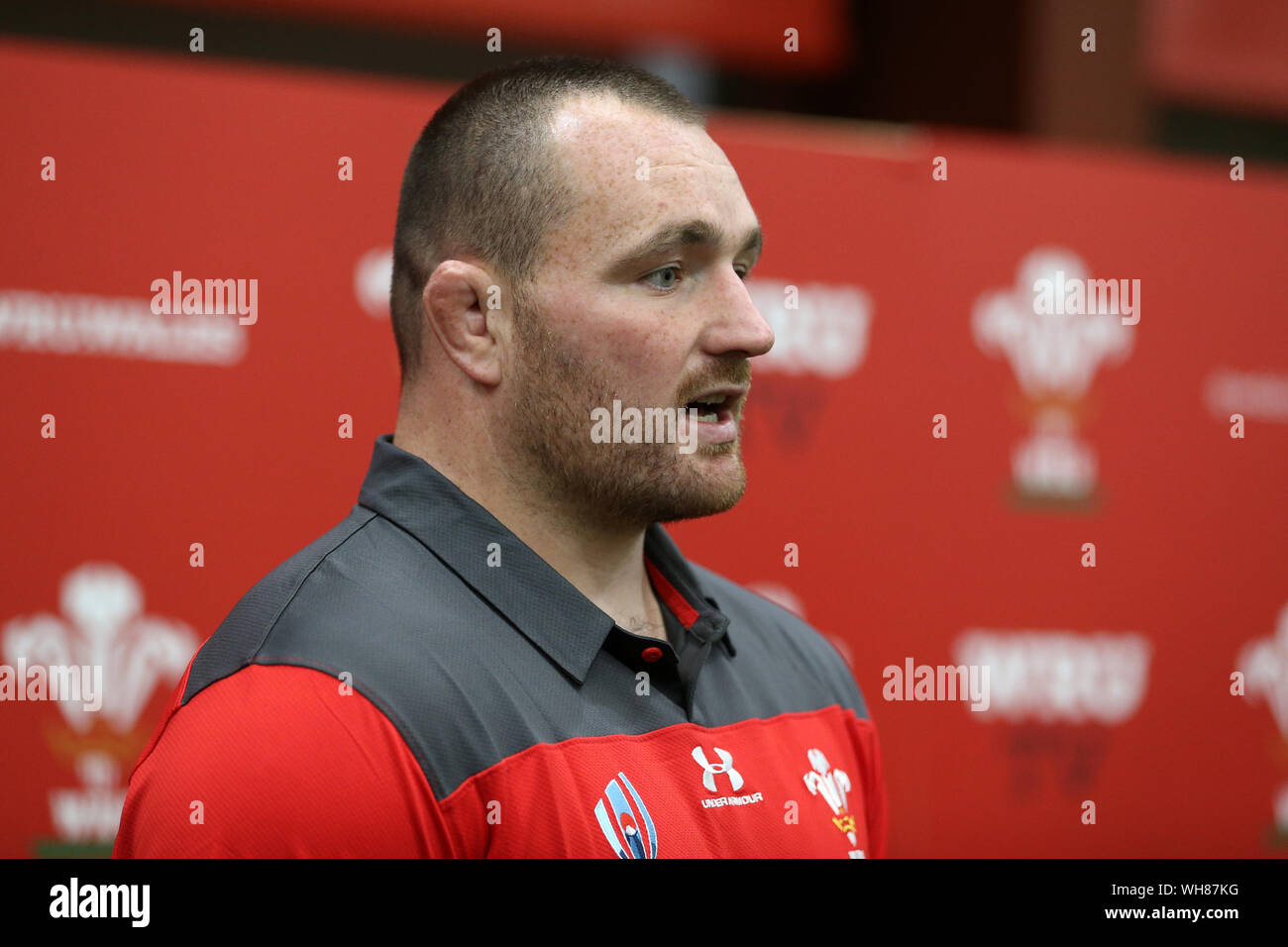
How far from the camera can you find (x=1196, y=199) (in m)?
2.59

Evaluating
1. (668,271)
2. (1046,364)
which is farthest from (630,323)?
(1046,364)

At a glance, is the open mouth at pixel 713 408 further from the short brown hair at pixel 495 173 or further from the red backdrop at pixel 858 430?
the red backdrop at pixel 858 430

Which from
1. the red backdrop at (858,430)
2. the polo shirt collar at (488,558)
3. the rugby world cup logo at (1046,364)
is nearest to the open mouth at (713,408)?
the polo shirt collar at (488,558)

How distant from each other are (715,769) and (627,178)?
541 millimetres

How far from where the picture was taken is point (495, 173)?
1.19 meters

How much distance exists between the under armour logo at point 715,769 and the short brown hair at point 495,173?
1.49 ft

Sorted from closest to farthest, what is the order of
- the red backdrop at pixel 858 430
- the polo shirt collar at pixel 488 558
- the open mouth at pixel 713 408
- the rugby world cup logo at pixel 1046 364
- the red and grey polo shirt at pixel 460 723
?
the red and grey polo shirt at pixel 460 723 < the polo shirt collar at pixel 488 558 < the open mouth at pixel 713 408 < the red backdrop at pixel 858 430 < the rugby world cup logo at pixel 1046 364

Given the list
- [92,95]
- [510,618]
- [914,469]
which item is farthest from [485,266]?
[914,469]

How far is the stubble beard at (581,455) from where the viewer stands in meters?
1.16

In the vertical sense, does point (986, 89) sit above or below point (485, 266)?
above

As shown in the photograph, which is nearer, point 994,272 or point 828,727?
point 828,727

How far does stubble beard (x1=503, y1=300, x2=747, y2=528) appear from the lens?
116 cm
